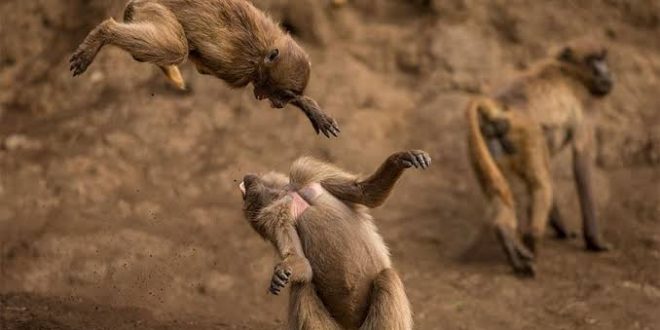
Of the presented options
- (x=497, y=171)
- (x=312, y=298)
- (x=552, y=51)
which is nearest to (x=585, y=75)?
(x=552, y=51)

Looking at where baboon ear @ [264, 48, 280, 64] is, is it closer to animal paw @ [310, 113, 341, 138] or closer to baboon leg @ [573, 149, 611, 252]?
animal paw @ [310, 113, 341, 138]

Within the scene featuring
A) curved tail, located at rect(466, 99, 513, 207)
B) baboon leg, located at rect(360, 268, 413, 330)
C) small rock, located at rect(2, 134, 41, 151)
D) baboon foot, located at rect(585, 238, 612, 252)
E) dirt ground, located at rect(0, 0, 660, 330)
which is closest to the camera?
baboon leg, located at rect(360, 268, 413, 330)

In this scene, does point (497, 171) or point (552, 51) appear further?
point (552, 51)

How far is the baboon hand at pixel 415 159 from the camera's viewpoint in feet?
18.5

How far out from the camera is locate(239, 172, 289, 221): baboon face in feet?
19.9

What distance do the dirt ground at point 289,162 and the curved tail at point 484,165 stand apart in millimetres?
574

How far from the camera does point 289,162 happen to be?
9.25 meters

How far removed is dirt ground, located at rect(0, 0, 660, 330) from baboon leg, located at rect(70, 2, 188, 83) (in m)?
2.26

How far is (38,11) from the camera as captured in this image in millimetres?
9867

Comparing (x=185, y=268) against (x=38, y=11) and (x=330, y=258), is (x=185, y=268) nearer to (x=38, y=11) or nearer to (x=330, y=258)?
(x=330, y=258)

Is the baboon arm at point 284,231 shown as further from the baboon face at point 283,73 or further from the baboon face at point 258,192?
the baboon face at point 283,73

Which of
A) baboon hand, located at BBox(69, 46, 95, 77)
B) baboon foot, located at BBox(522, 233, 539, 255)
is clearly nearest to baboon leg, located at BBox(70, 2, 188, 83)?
baboon hand, located at BBox(69, 46, 95, 77)

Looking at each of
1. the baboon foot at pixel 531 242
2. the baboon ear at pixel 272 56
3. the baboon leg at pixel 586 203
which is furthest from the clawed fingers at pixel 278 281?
the baboon leg at pixel 586 203

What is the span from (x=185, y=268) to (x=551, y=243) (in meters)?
2.98
